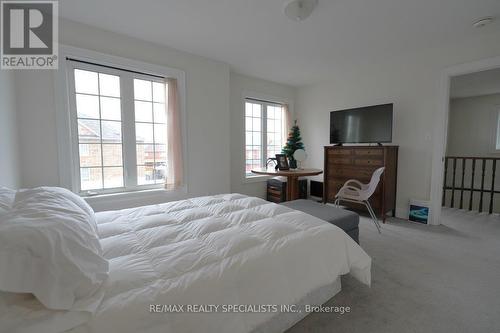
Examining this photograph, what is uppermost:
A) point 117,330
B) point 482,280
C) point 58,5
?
point 58,5

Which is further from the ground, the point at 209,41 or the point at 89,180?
the point at 209,41

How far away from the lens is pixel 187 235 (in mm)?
1324

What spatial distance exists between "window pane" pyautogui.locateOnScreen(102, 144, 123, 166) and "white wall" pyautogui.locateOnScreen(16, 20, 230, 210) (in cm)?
47

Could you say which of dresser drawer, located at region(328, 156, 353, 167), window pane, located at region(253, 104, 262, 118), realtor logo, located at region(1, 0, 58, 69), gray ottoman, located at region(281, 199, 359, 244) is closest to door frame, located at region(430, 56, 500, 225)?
dresser drawer, located at region(328, 156, 353, 167)

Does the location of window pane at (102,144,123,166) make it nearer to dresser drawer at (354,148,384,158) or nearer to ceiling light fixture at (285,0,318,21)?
ceiling light fixture at (285,0,318,21)

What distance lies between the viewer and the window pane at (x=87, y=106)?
2.54 meters

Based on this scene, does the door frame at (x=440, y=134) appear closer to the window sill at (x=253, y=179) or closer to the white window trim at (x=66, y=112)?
the window sill at (x=253, y=179)

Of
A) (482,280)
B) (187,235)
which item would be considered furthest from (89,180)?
(482,280)

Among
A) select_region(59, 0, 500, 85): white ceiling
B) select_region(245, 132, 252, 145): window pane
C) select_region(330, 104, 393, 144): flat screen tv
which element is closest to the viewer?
select_region(59, 0, 500, 85): white ceiling

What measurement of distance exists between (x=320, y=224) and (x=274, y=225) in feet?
1.12

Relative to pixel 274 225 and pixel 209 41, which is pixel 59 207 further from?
pixel 209 41

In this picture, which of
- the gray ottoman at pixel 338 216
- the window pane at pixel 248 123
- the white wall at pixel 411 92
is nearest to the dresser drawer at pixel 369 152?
the white wall at pixel 411 92

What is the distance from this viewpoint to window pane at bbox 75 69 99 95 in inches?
99.3

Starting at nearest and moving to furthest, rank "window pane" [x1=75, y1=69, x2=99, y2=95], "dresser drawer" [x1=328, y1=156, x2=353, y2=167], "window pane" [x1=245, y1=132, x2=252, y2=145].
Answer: "window pane" [x1=75, y1=69, x2=99, y2=95]
"dresser drawer" [x1=328, y1=156, x2=353, y2=167]
"window pane" [x1=245, y1=132, x2=252, y2=145]
